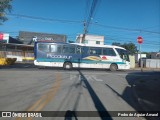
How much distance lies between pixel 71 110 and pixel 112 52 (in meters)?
20.3

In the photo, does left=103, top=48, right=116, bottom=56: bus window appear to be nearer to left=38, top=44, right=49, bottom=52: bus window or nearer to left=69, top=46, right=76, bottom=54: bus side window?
left=69, top=46, right=76, bottom=54: bus side window

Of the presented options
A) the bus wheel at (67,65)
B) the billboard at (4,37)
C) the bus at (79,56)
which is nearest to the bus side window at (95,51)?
the bus at (79,56)

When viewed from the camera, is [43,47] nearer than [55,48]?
Yes

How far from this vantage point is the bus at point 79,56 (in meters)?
24.9

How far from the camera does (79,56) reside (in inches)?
1016

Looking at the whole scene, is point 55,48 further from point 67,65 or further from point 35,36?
point 35,36

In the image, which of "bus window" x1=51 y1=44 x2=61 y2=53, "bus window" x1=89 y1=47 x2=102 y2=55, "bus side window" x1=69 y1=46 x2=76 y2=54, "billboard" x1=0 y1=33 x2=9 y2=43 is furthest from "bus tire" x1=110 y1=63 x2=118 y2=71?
"billboard" x1=0 y1=33 x2=9 y2=43

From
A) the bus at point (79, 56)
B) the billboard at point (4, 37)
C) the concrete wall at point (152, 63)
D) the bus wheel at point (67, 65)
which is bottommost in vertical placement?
the concrete wall at point (152, 63)

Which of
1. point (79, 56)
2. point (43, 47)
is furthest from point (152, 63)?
point (43, 47)

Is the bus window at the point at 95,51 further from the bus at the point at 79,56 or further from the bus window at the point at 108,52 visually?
the bus window at the point at 108,52

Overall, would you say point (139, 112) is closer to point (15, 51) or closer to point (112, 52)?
point (112, 52)

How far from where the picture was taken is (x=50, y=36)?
69562 mm

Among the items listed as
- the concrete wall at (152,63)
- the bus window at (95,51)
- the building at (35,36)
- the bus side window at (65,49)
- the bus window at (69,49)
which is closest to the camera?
the bus side window at (65,49)

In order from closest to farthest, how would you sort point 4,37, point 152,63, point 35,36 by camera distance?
point 152,63, point 4,37, point 35,36
